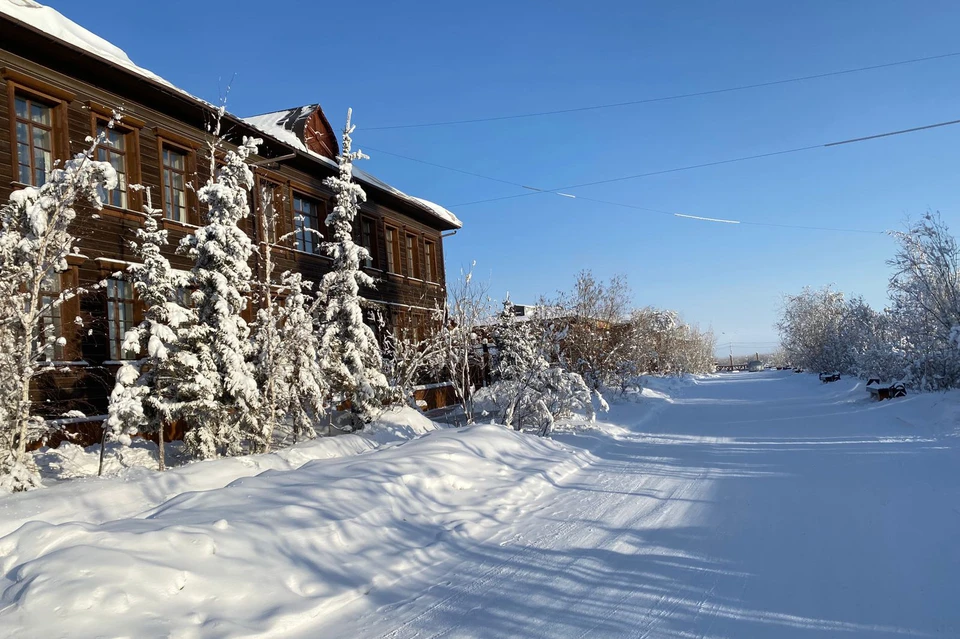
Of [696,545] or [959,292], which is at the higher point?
[959,292]

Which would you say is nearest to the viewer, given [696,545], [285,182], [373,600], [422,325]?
[373,600]

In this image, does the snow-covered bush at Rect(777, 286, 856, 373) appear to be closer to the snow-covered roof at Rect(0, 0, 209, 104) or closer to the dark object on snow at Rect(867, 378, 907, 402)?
the dark object on snow at Rect(867, 378, 907, 402)

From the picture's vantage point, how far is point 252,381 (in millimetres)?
11250

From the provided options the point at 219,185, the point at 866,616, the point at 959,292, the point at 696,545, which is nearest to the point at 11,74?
the point at 219,185

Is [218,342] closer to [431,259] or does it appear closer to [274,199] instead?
[274,199]

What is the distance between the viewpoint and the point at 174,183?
632 inches

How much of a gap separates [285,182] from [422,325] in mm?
8141

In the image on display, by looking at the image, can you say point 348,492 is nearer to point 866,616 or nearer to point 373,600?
point 373,600

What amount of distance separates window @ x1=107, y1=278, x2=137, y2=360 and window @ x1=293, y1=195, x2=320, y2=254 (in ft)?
21.2

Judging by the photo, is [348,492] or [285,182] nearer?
[348,492]

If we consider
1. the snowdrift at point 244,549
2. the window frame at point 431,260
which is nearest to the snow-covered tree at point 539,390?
the snowdrift at point 244,549

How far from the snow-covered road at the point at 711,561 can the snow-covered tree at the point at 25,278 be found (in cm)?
617

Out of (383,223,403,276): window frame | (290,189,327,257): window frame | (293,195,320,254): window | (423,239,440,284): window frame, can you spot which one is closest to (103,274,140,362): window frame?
(290,189,327,257): window frame

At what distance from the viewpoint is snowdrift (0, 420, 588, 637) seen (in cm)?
407
